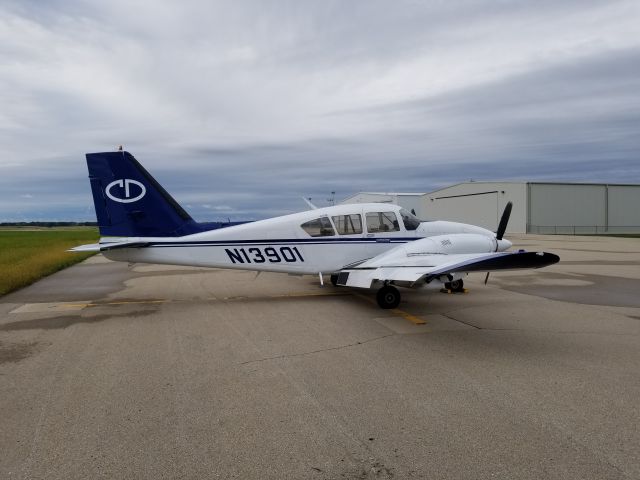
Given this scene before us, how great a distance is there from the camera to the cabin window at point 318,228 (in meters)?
11.2

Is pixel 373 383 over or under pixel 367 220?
under

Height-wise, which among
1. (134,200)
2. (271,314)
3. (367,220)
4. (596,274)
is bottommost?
(596,274)

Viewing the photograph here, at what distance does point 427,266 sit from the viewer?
9648 mm

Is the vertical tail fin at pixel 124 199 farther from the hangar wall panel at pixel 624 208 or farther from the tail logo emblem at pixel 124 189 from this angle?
the hangar wall panel at pixel 624 208

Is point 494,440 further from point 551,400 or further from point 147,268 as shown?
point 147,268

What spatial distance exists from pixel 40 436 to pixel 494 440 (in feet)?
13.4

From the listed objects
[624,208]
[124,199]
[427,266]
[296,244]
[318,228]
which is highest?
[124,199]

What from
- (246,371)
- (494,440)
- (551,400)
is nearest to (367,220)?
(246,371)

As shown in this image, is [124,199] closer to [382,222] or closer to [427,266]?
[382,222]

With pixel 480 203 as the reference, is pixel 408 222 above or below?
above

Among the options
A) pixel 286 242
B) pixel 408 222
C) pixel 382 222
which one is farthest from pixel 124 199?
pixel 408 222

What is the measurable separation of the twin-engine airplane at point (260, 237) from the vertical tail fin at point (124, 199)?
0.02 metres

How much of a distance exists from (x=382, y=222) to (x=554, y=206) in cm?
4603

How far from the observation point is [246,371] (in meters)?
5.98
